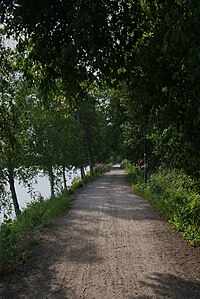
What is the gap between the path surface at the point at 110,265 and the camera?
4.87m

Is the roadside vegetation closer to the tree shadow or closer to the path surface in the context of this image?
the path surface

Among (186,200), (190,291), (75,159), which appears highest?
(75,159)

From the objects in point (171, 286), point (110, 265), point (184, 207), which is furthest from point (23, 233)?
point (171, 286)

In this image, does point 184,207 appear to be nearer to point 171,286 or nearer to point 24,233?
point 171,286

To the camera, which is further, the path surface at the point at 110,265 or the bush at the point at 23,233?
the bush at the point at 23,233

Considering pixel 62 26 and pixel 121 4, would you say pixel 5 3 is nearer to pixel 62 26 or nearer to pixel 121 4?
pixel 62 26

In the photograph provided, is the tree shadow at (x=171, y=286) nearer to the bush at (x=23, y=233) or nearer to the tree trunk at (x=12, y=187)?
the bush at (x=23, y=233)

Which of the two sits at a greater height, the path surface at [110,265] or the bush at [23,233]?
the bush at [23,233]

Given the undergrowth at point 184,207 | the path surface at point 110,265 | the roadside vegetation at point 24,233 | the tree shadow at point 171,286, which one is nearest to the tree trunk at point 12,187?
the roadside vegetation at point 24,233

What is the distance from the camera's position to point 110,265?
5895mm

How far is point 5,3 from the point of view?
4.20m

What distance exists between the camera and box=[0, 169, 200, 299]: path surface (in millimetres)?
4867

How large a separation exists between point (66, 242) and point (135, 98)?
4.20m

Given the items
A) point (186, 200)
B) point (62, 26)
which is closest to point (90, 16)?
point (62, 26)
